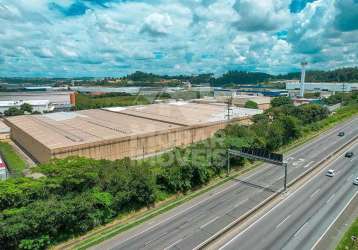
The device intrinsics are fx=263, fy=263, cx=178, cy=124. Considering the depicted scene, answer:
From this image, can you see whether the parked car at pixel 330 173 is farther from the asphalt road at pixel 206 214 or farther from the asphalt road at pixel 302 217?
the asphalt road at pixel 206 214

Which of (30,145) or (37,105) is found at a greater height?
(37,105)

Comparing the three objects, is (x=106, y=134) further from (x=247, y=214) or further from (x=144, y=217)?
(x=247, y=214)

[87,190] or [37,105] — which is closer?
[87,190]

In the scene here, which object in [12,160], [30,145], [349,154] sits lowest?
[12,160]

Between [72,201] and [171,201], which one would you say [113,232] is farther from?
[171,201]

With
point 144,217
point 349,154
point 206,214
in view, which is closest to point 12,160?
point 144,217

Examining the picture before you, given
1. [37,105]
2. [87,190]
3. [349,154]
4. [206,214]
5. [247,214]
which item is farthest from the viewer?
[37,105]
